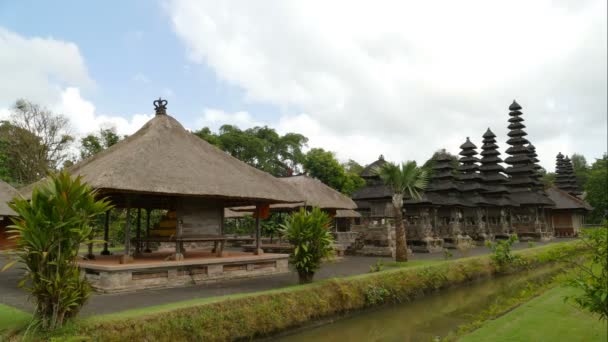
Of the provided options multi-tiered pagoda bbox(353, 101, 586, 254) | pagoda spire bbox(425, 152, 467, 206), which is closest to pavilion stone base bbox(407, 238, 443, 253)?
multi-tiered pagoda bbox(353, 101, 586, 254)

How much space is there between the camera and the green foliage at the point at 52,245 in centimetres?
633

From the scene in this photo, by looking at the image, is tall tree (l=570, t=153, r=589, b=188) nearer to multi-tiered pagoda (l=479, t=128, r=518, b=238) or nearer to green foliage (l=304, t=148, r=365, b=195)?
multi-tiered pagoda (l=479, t=128, r=518, b=238)

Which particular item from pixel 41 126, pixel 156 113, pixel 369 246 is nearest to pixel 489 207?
pixel 369 246

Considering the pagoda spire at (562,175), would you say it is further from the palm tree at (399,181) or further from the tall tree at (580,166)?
the palm tree at (399,181)

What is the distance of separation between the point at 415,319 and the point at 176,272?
6.70 meters

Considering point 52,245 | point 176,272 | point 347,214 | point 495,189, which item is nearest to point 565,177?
point 495,189

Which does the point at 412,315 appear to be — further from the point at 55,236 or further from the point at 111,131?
the point at 111,131

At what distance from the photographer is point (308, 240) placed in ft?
36.6

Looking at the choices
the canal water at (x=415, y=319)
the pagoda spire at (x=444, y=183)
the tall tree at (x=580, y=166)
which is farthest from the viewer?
the tall tree at (x=580, y=166)

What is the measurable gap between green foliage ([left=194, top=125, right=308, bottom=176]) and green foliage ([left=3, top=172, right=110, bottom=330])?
121ft

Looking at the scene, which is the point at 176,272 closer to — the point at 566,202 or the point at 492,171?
the point at 492,171

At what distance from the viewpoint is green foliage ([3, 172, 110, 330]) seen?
6.33 metres

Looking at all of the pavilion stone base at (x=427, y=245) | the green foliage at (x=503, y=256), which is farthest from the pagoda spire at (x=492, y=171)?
the green foliage at (x=503, y=256)

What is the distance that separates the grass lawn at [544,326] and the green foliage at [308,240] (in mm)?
4399
